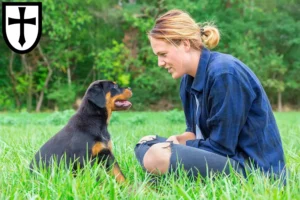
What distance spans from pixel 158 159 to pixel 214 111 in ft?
1.63

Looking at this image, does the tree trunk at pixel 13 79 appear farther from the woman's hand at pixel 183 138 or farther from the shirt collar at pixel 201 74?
the shirt collar at pixel 201 74

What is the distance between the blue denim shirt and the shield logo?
14.3 feet

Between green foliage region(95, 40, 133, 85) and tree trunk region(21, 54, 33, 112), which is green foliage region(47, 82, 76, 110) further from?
green foliage region(95, 40, 133, 85)

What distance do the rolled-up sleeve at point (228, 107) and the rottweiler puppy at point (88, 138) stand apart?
69 centimetres

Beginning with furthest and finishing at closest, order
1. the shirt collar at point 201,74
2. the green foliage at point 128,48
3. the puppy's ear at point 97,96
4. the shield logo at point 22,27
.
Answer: the green foliage at point 128,48 < the shield logo at point 22,27 < the puppy's ear at point 97,96 < the shirt collar at point 201,74

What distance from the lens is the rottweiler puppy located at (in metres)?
3.32

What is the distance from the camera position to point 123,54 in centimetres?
1820

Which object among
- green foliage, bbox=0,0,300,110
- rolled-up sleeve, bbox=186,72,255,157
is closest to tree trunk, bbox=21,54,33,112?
green foliage, bbox=0,0,300,110

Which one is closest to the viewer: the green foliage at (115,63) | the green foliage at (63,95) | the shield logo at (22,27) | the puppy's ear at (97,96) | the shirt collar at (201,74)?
the shirt collar at (201,74)

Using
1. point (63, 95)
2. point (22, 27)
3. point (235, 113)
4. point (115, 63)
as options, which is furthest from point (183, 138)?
point (115, 63)

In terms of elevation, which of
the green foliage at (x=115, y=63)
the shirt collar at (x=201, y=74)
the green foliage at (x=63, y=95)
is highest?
the shirt collar at (x=201, y=74)

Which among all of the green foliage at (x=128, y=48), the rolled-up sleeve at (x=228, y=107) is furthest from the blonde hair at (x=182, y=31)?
the green foliage at (x=128, y=48)

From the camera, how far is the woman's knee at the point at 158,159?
326 cm

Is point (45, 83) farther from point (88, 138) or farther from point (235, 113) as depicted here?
point (235, 113)
